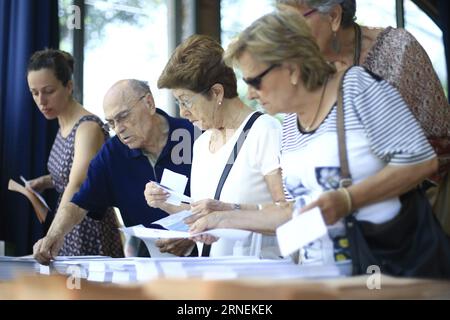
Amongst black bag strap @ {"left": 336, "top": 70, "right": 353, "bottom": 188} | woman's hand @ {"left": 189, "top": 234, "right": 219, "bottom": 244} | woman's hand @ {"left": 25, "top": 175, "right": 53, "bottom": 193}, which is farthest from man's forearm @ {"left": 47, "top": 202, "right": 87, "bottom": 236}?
black bag strap @ {"left": 336, "top": 70, "right": 353, "bottom": 188}

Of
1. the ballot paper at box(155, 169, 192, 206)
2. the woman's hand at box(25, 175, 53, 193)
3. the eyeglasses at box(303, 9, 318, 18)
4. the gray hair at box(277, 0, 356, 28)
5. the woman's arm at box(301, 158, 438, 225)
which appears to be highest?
the gray hair at box(277, 0, 356, 28)

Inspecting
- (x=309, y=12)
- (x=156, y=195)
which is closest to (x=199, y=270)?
(x=309, y=12)

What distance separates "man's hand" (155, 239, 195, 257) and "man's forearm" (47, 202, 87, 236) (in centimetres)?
38

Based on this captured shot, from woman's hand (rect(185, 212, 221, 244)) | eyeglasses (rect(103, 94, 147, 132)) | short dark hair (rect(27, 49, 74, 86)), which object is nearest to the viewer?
woman's hand (rect(185, 212, 221, 244))

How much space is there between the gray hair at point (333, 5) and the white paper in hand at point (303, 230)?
55 centimetres

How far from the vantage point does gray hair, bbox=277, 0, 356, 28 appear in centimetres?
162

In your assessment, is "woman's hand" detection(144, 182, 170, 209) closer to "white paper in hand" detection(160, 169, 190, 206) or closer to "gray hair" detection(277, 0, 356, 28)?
"white paper in hand" detection(160, 169, 190, 206)

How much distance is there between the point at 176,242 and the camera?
219cm

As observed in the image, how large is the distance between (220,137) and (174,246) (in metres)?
0.36

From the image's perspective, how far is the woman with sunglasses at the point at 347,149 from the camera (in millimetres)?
1354

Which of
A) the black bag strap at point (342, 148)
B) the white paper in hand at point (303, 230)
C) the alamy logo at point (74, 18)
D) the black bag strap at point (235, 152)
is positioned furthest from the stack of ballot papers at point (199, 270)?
the alamy logo at point (74, 18)

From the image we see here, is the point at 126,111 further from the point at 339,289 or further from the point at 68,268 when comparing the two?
the point at 339,289
